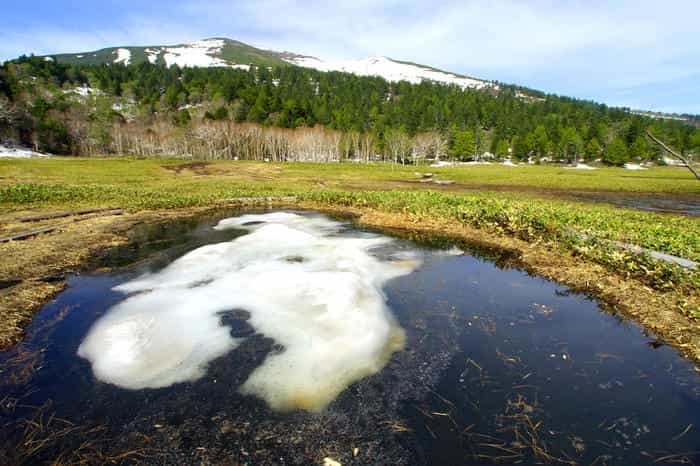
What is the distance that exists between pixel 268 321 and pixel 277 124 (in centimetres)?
12201

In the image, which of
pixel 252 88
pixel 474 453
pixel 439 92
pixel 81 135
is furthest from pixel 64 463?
pixel 439 92

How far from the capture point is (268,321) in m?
8.91

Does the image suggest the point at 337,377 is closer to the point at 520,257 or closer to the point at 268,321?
the point at 268,321

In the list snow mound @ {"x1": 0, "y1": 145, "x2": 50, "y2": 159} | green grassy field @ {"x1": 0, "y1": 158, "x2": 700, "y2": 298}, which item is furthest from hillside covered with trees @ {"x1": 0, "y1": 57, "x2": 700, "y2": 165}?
green grassy field @ {"x1": 0, "y1": 158, "x2": 700, "y2": 298}

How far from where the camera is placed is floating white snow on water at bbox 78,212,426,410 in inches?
266

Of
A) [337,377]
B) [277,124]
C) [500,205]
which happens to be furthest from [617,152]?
[337,377]

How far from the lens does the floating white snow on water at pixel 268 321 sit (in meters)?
6.75

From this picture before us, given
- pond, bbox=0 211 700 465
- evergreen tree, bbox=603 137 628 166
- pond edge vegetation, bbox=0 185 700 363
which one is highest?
evergreen tree, bbox=603 137 628 166

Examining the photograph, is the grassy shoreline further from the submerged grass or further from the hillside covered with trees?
the hillside covered with trees

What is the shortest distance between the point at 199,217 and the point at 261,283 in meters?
15.6

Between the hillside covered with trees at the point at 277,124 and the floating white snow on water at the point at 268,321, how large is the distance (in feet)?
323

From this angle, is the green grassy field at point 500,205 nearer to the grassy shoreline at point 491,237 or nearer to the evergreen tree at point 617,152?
the grassy shoreline at point 491,237

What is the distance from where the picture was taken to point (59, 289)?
10.9 m

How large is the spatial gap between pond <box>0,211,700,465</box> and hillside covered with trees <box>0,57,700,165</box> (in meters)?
102
